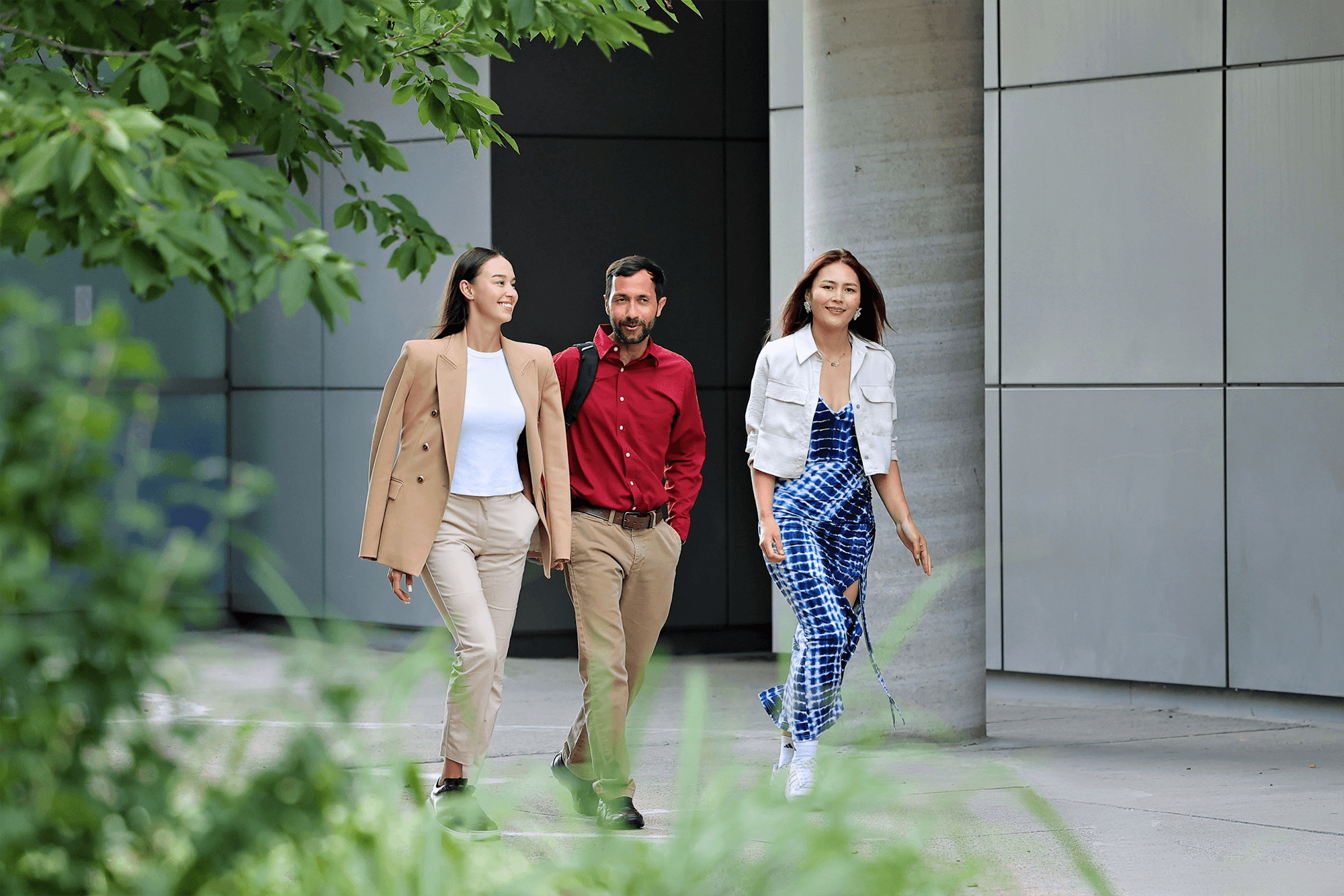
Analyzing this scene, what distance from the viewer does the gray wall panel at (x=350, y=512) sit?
11625mm

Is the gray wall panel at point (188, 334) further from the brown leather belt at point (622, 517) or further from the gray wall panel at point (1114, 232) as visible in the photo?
the brown leather belt at point (622, 517)

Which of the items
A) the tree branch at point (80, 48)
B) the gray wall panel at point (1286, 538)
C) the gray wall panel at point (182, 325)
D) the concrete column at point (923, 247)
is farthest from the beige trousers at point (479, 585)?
the gray wall panel at point (182, 325)

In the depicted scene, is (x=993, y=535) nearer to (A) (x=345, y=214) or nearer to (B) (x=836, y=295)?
(B) (x=836, y=295)

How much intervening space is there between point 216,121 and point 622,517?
2.88m

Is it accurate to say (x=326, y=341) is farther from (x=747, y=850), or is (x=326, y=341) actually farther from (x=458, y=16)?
(x=747, y=850)

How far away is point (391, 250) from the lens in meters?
10.7

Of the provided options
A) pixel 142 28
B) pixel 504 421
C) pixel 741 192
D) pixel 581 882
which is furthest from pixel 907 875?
pixel 741 192

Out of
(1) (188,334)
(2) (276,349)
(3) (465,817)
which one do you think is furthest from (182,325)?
(3) (465,817)

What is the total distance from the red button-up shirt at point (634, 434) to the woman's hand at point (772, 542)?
33 centimetres

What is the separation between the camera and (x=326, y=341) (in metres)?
11.9

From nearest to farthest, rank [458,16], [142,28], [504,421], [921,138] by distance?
[142,28]
[458,16]
[504,421]
[921,138]

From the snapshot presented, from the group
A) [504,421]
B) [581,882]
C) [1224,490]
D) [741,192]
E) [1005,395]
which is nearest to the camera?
[581,882]

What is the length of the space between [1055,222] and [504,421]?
4.73 m

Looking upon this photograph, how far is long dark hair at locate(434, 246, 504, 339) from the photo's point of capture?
5.82m
